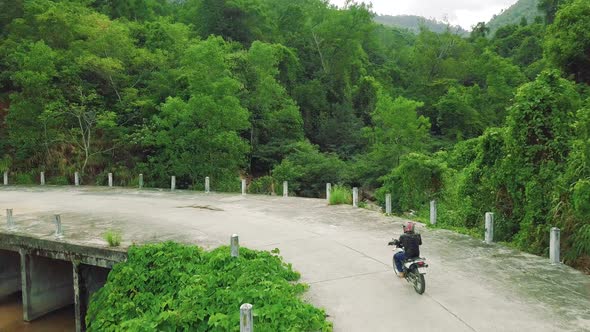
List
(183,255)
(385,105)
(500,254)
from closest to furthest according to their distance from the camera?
(183,255), (500,254), (385,105)

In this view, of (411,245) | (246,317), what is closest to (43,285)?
(246,317)

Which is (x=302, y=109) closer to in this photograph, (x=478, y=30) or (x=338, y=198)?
(x=338, y=198)

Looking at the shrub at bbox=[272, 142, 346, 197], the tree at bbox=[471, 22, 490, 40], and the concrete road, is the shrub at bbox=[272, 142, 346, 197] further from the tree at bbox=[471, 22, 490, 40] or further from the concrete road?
the tree at bbox=[471, 22, 490, 40]

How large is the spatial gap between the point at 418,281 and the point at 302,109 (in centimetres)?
3942

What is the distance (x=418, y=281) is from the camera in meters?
8.52

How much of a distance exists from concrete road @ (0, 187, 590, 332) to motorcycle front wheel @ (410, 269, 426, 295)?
138 mm

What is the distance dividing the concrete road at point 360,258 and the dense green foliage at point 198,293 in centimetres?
76

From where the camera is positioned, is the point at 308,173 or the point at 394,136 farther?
the point at 394,136

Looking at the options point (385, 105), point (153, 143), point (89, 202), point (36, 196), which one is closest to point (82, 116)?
point (153, 143)

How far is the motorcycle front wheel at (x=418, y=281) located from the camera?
8.41 m

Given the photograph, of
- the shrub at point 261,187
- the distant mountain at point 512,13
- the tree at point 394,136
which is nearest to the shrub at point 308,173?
the shrub at point 261,187

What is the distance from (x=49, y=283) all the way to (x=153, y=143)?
1295 cm

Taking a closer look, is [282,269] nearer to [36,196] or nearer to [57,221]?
[57,221]

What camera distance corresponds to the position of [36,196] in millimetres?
22047
